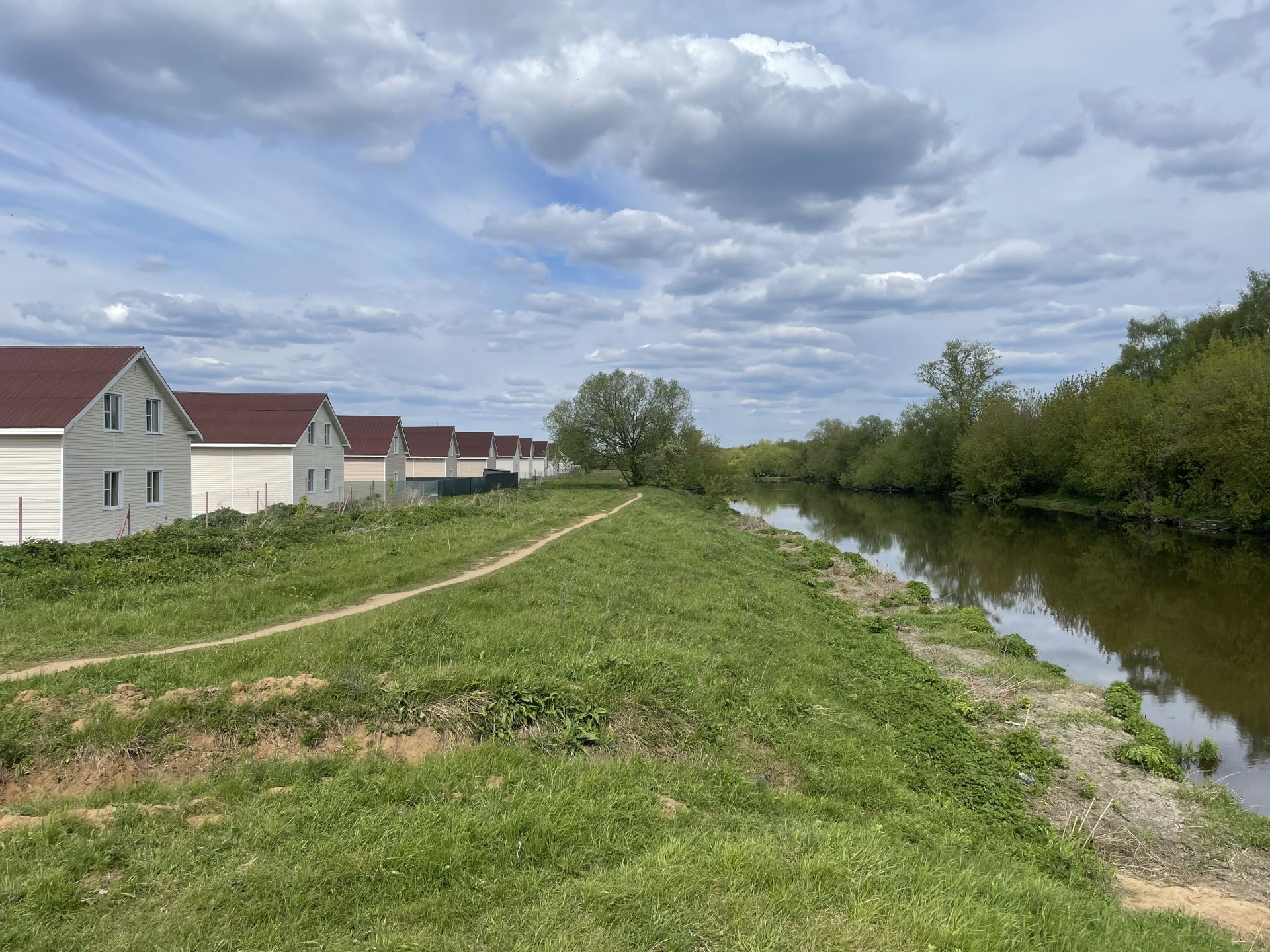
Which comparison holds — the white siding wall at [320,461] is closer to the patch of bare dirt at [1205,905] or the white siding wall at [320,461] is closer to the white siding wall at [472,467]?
the white siding wall at [472,467]

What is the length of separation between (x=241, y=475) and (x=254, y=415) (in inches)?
127

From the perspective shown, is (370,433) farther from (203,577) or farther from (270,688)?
(270,688)

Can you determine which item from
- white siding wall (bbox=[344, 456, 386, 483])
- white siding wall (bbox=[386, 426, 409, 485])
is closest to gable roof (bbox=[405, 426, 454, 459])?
white siding wall (bbox=[386, 426, 409, 485])

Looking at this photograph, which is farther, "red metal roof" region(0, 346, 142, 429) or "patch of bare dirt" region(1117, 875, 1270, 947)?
"red metal roof" region(0, 346, 142, 429)

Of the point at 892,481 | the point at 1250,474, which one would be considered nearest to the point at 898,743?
the point at 1250,474

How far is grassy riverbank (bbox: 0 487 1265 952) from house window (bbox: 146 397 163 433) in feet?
69.6

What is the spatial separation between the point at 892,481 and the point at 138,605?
3391 inches

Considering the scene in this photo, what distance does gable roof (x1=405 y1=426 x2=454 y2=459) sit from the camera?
6228cm

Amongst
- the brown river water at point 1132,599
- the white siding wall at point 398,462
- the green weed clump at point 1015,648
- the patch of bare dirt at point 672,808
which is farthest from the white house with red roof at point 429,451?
the patch of bare dirt at point 672,808

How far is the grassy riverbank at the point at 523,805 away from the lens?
437cm

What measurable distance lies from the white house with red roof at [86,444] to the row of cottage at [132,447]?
38mm

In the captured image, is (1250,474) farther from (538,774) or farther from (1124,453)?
(538,774)

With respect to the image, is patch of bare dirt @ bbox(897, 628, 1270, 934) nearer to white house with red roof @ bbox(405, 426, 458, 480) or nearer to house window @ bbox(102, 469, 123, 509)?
house window @ bbox(102, 469, 123, 509)

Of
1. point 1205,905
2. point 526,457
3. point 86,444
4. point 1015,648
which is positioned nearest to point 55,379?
point 86,444
